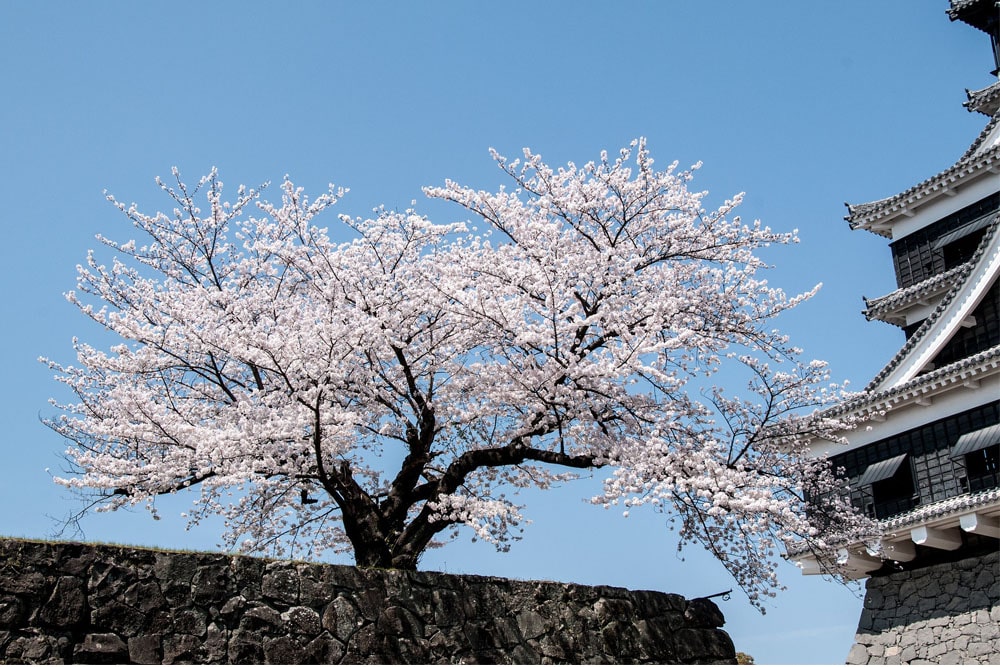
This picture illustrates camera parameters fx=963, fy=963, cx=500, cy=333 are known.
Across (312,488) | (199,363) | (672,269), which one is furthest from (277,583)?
(672,269)

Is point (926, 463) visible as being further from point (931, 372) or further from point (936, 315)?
point (936, 315)

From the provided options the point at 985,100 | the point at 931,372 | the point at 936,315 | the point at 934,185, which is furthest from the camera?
the point at 985,100

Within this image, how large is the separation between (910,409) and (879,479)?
165 centimetres

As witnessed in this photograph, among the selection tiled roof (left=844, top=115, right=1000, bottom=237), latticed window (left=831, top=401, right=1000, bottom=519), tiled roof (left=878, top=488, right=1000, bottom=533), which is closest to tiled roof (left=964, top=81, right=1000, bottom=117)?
tiled roof (left=844, top=115, right=1000, bottom=237)

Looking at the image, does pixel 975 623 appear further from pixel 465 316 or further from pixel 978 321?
pixel 465 316

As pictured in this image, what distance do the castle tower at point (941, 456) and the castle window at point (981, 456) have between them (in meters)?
0.02

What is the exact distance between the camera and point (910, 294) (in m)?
23.9

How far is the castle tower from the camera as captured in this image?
1908 centimetres

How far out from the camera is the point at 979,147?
81.3 feet

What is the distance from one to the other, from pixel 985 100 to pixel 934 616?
1446 centimetres

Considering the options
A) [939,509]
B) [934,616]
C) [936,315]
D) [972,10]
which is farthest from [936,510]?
[972,10]

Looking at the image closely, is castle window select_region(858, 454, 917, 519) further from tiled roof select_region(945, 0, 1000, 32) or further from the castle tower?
tiled roof select_region(945, 0, 1000, 32)

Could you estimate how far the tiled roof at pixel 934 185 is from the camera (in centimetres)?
2270

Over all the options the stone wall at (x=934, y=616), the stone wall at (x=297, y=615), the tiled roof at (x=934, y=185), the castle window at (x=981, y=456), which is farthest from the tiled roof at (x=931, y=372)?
the stone wall at (x=297, y=615)
